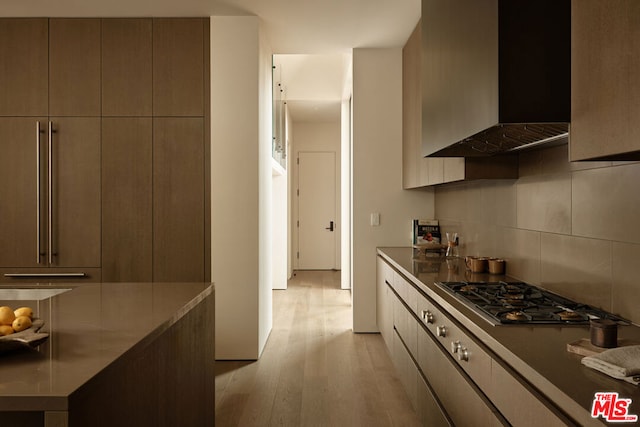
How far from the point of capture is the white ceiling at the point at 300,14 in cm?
374

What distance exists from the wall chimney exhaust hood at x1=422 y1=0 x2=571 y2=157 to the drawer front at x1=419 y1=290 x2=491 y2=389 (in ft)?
2.64

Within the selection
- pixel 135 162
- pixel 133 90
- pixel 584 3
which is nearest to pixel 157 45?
pixel 133 90

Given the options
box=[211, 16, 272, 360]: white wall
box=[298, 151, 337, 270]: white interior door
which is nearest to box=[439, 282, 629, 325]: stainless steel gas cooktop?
box=[211, 16, 272, 360]: white wall

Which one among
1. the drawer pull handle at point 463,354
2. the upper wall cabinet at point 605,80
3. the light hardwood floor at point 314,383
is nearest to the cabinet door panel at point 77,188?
the light hardwood floor at point 314,383

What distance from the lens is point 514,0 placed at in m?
1.71

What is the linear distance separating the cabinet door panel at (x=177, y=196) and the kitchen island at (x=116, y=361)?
147 cm

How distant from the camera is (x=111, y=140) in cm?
405

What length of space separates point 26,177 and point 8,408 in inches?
139

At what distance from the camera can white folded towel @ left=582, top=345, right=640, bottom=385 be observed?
3.76ft

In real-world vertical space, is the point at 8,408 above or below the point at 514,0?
below

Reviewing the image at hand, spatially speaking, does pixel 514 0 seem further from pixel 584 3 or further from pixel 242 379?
pixel 242 379

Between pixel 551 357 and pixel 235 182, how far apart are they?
310 centimetres
